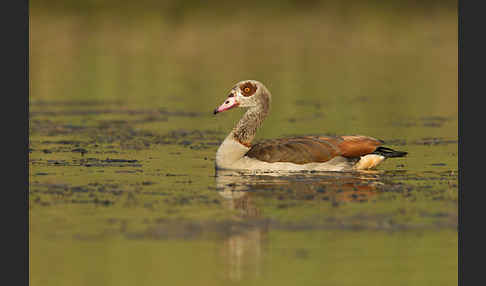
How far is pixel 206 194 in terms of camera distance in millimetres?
12188

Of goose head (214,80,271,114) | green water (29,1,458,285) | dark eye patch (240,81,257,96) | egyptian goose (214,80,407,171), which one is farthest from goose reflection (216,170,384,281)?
dark eye patch (240,81,257,96)

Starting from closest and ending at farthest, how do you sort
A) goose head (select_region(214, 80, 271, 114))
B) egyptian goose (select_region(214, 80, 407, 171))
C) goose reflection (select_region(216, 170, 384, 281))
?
1. goose reflection (select_region(216, 170, 384, 281))
2. egyptian goose (select_region(214, 80, 407, 171))
3. goose head (select_region(214, 80, 271, 114))

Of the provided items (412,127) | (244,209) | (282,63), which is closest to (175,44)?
(282,63)

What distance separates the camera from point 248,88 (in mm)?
14938

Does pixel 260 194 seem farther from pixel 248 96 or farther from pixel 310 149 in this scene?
pixel 248 96

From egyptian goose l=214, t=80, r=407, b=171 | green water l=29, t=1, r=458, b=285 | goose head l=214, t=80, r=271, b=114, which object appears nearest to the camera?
green water l=29, t=1, r=458, b=285

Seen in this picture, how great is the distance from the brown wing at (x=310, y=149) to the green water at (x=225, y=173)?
0.49 metres

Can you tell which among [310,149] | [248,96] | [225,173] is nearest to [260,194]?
[225,173]

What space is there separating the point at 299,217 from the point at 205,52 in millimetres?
21749

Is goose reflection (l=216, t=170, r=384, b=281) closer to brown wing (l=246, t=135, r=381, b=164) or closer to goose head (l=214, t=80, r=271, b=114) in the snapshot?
brown wing (l=246, t=135, r=381, b=164)

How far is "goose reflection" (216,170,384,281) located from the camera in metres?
9.45

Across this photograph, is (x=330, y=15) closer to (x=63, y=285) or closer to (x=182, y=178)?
(x=182, y=178)

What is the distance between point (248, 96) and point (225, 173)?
1.45 m

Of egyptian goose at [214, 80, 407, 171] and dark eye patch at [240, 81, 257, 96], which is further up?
dark eye patch at [240, 81, 257, 96]
